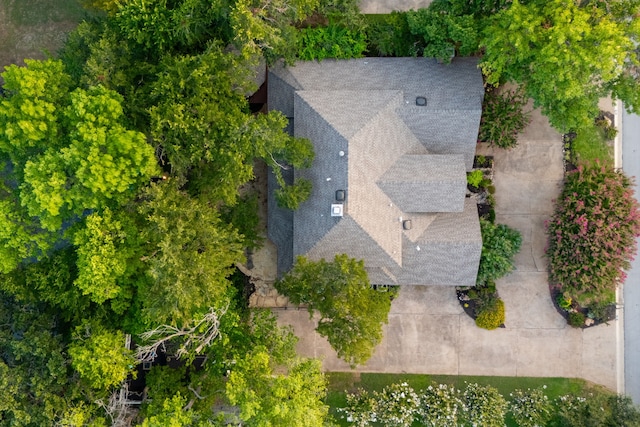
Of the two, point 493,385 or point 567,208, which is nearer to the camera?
point 567,208

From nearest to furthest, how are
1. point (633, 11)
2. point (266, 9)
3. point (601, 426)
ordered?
point (633, 11) → point (266, 9) → point (601, 426)

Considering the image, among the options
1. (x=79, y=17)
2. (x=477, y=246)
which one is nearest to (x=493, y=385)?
(x=477, y=246)

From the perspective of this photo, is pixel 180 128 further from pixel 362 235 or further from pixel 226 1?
pixel 362 235

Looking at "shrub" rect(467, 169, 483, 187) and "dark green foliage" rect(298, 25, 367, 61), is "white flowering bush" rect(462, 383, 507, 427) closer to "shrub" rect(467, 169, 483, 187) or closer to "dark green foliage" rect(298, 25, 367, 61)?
"shrub" rect(467, 169, 483, 187)

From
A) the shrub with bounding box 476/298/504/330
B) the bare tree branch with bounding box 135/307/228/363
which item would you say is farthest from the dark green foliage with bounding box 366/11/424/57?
the bare tree branch with bounding box 135/307/228/363

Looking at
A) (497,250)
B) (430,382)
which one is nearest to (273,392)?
(430,382)
